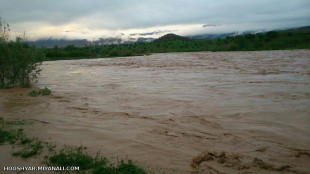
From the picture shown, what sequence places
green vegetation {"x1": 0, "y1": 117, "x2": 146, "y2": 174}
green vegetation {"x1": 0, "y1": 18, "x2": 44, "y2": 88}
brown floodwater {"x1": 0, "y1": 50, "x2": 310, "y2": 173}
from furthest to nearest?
→ 1. green vegetation {"x1": 0, "y1": 18, "x2": 44, "y2": 88}
2. brown floodwater {"x1": 0, "y1": 50, "x2": 310, "y2": 173}
3. green vegetation {"x1": 0, "y1": 117, "x2": 146, "y2": 174}

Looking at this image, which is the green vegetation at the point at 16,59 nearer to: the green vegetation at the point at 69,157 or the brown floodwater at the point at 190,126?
the brown floodwater at the point at 190,126

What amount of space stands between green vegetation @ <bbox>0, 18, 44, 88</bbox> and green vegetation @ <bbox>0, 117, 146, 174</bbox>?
365 inches

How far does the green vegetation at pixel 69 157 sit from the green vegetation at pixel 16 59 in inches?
365

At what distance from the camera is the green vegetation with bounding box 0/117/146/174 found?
3.54m

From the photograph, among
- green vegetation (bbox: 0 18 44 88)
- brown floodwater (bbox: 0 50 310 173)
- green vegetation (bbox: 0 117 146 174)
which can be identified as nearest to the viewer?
green vegetation (bbox: 0 117 146 174)

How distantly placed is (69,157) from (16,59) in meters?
11.1

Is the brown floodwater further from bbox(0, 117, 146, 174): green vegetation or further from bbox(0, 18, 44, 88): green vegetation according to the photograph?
bbox(0, 18, 44, 88): green vegetation

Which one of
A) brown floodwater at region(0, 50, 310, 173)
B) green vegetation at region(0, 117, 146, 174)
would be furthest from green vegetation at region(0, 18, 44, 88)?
green vegetation at region(0, 117, 146, 174)

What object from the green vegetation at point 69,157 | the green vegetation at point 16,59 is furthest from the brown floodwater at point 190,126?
the green vegetation at point 16,59

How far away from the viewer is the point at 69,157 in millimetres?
3938

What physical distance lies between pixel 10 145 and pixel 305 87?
10.1m

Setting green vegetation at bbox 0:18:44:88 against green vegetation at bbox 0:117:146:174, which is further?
green vegetation at bbox 0:18:44:88

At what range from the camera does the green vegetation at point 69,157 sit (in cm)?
354

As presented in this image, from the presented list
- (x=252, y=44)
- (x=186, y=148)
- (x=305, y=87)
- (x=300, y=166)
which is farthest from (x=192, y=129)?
(x=252, y=44)
